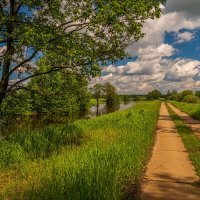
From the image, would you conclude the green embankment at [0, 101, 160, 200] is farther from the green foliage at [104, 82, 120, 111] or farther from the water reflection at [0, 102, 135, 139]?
the green foliage at [104, 82, 120, 111]

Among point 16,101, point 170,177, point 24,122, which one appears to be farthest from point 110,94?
point 170,177

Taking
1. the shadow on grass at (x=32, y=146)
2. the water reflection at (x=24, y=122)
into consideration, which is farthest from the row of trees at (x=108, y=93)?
the shadow on grass at (x=32, y=146)

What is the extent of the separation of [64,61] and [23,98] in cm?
271

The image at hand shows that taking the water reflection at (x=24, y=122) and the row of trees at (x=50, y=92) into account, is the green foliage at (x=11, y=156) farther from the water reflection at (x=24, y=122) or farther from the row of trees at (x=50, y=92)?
the water reflection at (x=24, y=122)

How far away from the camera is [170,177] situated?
9.68m

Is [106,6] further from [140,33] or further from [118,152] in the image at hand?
[118,152]

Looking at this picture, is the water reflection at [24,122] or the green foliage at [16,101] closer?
the green foliage at [16,101]

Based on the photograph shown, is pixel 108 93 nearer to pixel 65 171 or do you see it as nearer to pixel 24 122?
pixel 24 122

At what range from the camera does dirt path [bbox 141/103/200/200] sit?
804 cm

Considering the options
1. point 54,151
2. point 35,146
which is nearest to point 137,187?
point 54,151

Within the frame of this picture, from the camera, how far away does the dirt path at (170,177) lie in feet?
26.4

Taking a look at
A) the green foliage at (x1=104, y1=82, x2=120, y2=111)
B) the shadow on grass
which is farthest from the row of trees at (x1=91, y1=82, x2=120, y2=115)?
the shadow on grass

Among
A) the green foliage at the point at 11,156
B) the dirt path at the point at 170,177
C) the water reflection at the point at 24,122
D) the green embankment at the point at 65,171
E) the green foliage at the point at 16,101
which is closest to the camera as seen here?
the green embankment at the point at 65,171

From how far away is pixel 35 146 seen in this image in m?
13.2
